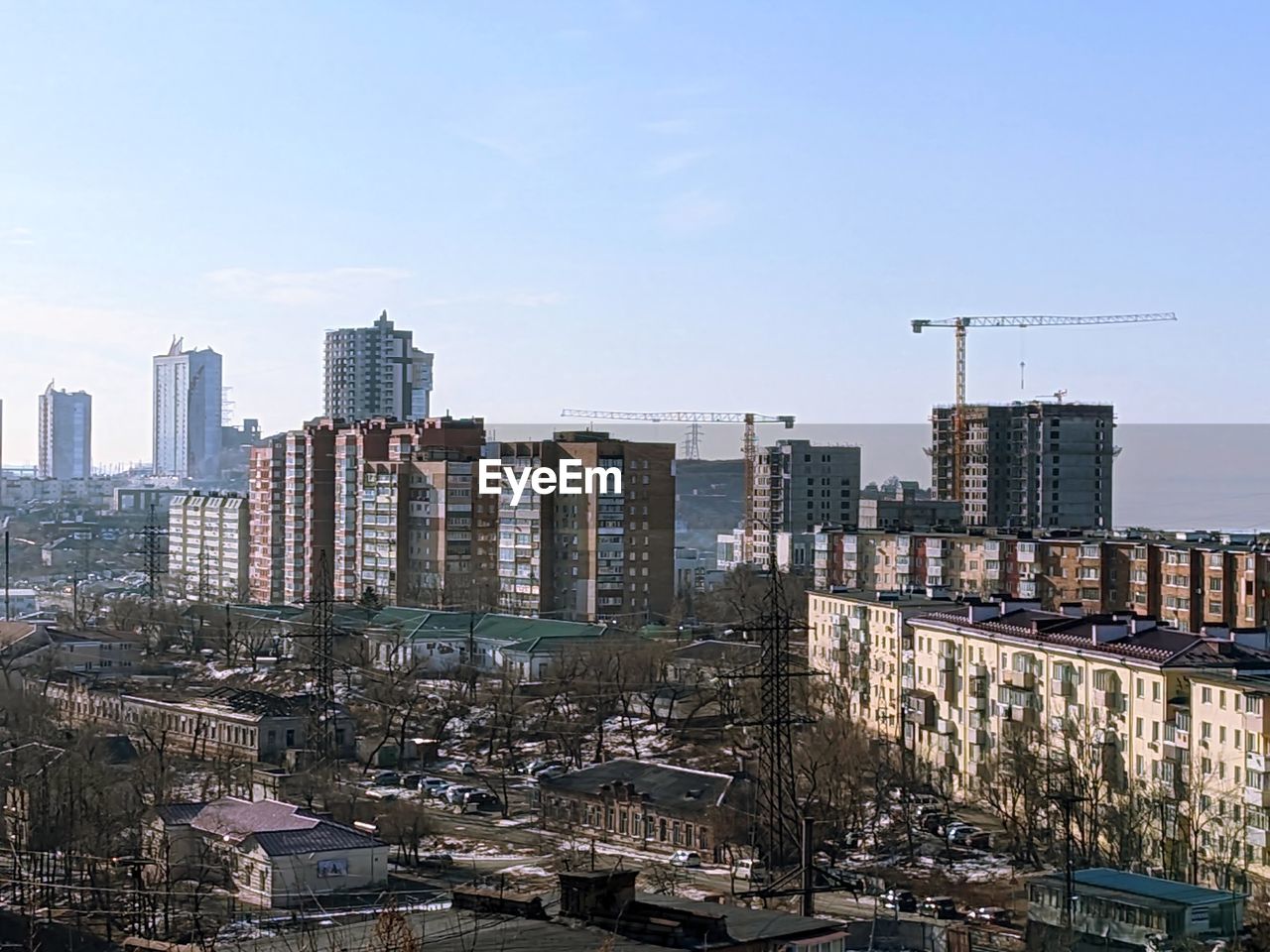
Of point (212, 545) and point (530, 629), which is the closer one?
point (530, 629)

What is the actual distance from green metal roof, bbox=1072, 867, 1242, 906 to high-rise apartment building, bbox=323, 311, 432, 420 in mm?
30787

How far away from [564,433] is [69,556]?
15.5m

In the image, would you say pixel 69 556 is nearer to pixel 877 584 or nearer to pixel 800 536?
pixel 800 536

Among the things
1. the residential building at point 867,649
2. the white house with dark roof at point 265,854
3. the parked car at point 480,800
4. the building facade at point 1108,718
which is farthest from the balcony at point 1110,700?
the white house with dark roof at point 265,854

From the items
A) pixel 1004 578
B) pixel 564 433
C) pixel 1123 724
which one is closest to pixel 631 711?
pixel 1004 578

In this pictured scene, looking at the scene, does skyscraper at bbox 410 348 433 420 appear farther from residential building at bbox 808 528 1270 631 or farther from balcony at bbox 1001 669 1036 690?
balcony at bbox 1001 669 1036 690

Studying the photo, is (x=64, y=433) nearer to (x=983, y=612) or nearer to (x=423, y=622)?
(x=423, y=622)

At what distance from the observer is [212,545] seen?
2466cm

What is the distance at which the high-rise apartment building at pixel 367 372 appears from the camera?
124 feet

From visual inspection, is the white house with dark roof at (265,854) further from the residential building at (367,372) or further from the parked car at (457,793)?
the residential building at (367,372)

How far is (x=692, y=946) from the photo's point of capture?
174 inches

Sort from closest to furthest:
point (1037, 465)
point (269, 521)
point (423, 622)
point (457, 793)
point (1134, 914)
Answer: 1. point (1134, 914)
2. point (457, 793)
3. point (423, 622)
4. point (269, 521)
5. point (1037, 465)

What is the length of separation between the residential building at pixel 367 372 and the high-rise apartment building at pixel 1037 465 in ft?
51.9

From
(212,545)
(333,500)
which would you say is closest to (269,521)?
(333,500)
